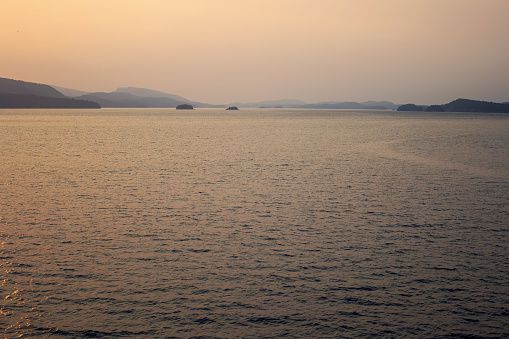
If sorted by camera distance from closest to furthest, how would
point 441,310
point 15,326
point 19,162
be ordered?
point 15,326, point 441,310, point 19,162

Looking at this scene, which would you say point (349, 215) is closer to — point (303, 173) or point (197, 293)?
point (197, 293)

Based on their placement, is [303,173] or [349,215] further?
[303,173]

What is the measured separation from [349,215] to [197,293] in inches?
612

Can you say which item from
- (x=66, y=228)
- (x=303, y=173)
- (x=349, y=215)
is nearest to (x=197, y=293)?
(x=66, y=228)

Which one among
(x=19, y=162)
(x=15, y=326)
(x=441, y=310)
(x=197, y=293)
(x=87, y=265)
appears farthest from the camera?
(x=19, y=162)

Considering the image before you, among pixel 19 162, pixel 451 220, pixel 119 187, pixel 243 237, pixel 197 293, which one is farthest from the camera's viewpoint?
pixel 19 162

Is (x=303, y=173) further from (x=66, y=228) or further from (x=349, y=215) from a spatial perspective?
(x=66, y=228)

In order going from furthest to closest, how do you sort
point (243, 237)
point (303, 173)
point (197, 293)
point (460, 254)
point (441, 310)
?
point (303, 173) → point (243, 237) → point (460, 254) → point (197, 293) → point (441, 310)

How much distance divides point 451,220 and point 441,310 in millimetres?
14304

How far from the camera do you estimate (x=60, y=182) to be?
42.1m

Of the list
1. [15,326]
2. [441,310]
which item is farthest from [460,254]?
[15,326]

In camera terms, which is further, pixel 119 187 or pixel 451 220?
pixel 119 187

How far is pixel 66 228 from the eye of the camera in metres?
25.8

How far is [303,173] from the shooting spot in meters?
50.2
